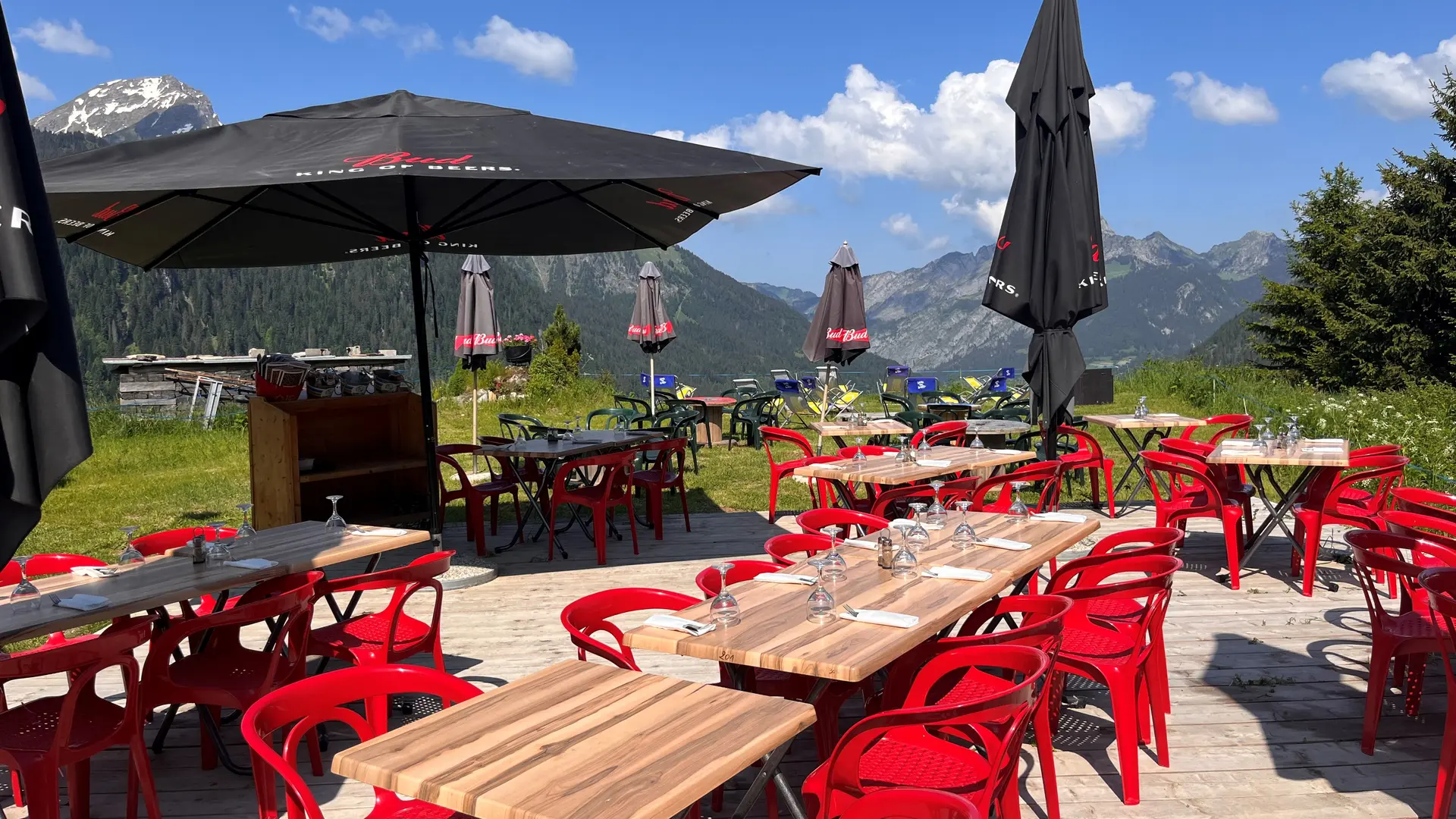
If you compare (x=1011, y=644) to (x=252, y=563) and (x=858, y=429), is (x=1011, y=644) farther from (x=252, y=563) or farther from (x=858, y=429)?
(x=858, y=429)

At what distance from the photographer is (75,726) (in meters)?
3.00

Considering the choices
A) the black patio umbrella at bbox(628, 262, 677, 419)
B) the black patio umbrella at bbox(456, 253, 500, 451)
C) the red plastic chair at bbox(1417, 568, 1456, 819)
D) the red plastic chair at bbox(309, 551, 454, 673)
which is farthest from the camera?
the black patio umbrella at bbox(628, 262, 677, 419)

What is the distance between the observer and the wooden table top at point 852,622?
8.07ft

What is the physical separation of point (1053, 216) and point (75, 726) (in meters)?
5.35

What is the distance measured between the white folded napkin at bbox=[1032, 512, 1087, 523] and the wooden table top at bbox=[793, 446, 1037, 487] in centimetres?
122

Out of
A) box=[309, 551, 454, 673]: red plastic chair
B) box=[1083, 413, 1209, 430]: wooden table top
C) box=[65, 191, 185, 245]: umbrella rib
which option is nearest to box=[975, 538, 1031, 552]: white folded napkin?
box=[309, 551, 454, 673]: red plastic chair

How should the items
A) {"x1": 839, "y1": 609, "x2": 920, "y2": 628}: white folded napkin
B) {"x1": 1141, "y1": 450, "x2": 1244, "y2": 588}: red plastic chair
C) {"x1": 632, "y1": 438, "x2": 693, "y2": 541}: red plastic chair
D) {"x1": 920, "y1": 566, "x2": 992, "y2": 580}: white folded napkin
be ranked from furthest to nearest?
{"x1": 632, "y1": 438, "x2": 693, "y2": 541}: red plastic chair < {"x1": 1141, "y1": 450, "x2": 1244, "y2": 588}: red plastic chair < {"x1": 920, "y1": 566, "x2": 992, "y2": 580}: white folded napkin < {"x1": 839, "y1": 609, "x2": 920, "y2": 628}: white folded napkin

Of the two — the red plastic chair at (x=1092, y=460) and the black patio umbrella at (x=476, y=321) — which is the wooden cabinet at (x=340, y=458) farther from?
the red plastic chair at (x=1092, y=460)

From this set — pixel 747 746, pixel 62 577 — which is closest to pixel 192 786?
pixel 62 577

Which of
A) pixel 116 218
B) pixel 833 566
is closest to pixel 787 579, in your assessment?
pixel 833 566

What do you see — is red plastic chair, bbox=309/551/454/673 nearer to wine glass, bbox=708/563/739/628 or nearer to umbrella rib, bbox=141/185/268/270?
wine glass, bbox=708/563/739/628

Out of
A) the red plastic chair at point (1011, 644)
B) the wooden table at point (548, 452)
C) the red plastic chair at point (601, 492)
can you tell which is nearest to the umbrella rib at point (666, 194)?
the red plastic chair at point (601, 492)

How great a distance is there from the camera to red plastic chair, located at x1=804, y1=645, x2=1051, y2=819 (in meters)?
2.21

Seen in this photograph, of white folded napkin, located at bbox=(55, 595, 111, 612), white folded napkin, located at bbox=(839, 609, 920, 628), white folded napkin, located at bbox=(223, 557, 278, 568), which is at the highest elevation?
white folded napkin, located at bbox=(55, 595, 111, 612)
